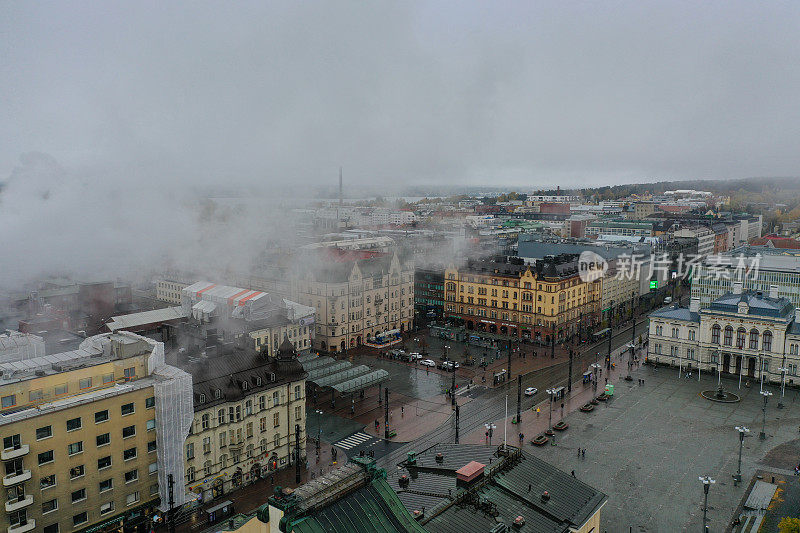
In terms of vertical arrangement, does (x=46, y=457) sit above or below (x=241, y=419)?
above

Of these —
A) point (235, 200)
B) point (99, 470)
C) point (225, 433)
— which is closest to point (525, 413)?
point (225, 433)

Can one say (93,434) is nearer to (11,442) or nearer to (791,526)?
(11,442)

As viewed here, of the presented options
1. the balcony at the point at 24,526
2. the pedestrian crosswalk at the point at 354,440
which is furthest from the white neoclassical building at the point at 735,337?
the balcony at the point at 24,526

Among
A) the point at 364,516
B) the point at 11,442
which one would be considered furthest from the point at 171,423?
the point at 364,516

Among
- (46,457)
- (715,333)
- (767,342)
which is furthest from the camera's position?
(715,333)

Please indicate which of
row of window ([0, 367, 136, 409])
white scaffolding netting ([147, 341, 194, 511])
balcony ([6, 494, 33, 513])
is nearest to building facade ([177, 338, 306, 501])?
white scaffolding netting ([147, 341, 194, 511])

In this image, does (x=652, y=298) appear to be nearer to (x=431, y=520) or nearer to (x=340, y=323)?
(x=340, y=323)

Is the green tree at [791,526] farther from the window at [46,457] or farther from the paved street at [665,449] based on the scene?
the window at [46,457]
